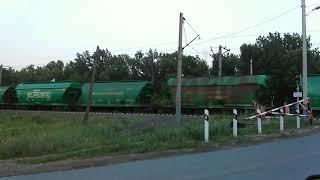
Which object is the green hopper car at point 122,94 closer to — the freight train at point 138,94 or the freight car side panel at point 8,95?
the freight train at point 138,94

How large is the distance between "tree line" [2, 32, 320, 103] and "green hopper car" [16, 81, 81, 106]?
16.3 ft

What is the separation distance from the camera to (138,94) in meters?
53.2

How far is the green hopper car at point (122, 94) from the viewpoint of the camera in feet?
176

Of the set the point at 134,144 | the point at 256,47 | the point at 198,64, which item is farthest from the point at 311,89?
the point at 198,64

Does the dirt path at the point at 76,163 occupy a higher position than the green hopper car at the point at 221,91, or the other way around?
the green hopper car at the point at 221,91

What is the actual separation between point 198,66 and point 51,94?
39478 mm

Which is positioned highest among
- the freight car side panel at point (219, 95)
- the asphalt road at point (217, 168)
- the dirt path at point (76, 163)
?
the freight car side panel at point (219, 95)

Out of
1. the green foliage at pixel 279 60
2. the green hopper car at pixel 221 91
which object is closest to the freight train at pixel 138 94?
the green hopper car at pixel 221 91

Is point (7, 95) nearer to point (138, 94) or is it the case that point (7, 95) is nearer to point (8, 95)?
point (8, 95)

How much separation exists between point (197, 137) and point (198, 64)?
249ft

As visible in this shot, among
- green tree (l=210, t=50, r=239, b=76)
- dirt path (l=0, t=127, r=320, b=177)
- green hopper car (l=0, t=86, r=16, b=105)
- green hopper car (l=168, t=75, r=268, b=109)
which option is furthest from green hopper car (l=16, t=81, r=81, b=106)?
dirt path (l=0, t=127, r=320, b=177)

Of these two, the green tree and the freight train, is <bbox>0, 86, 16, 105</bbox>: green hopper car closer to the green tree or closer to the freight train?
the freight train

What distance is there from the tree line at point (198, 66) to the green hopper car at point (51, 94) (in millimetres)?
4962

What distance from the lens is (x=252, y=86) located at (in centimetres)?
4572
